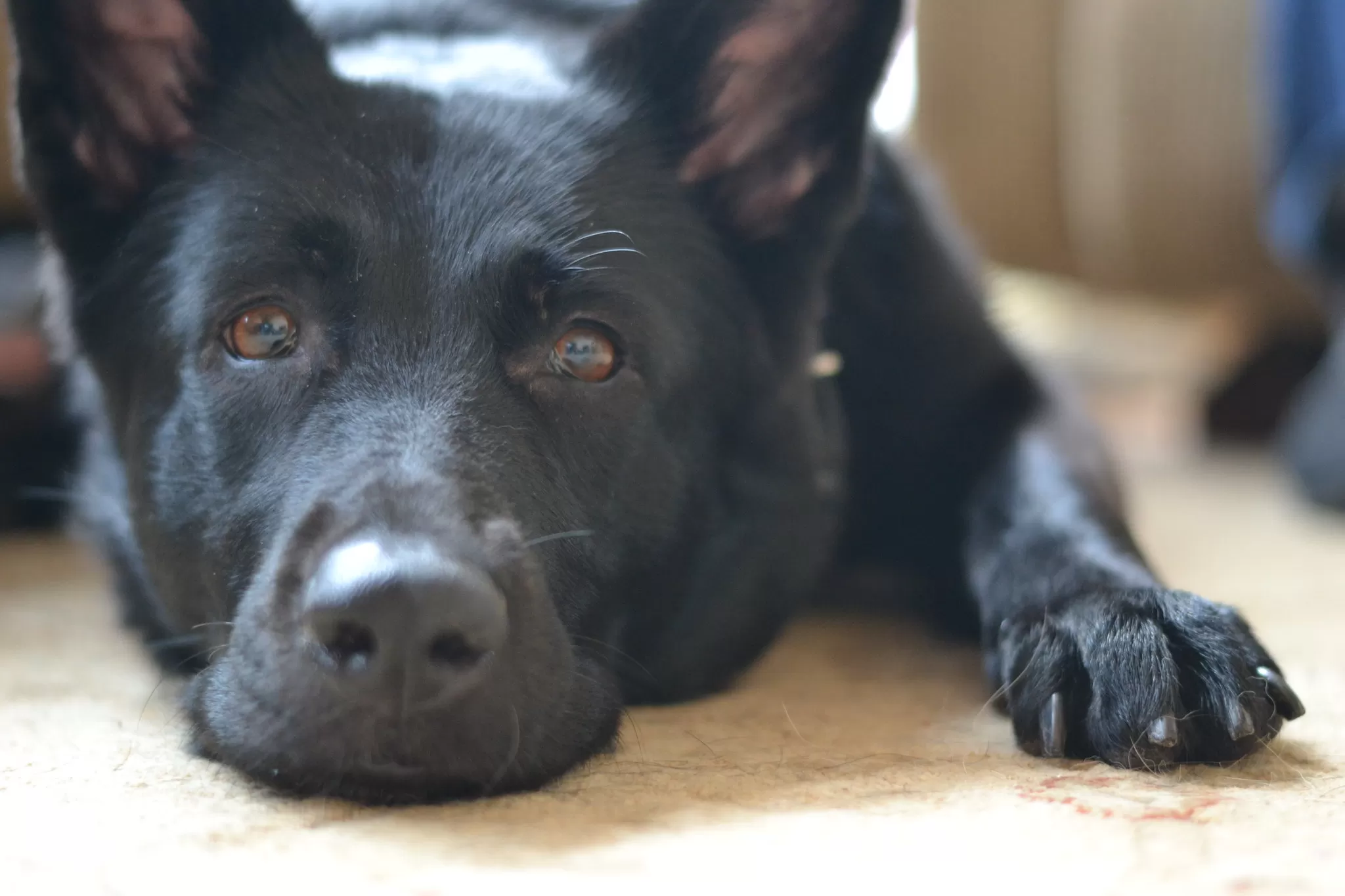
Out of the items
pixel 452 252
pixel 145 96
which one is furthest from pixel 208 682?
pixel 145 96

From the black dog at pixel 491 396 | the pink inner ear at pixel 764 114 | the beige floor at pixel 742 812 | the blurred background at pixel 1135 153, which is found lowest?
the beige floor at pixel 742 812

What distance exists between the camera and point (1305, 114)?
2.97 metres

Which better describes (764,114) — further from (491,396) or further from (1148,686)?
(1148,686)

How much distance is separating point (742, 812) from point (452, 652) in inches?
11.1

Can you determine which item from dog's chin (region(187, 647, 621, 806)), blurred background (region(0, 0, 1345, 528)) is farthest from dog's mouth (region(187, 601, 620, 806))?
blurred background (region(0, 0, 1345, 528))

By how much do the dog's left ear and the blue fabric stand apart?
172 cm

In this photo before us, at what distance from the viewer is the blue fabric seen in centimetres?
281

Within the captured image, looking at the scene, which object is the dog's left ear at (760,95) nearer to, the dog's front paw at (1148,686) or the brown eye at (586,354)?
the brown eye at (586,354)

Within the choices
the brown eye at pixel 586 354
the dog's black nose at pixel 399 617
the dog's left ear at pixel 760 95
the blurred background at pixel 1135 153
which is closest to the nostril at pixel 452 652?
the dog's black nose at pixel 399 617

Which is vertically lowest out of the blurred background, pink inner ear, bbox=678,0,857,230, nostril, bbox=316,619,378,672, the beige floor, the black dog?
the beige floor

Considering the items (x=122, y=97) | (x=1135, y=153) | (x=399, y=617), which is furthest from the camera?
(x=1135, y=153)

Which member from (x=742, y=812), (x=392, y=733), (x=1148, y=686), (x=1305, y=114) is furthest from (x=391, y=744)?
(x=1305, y=114)

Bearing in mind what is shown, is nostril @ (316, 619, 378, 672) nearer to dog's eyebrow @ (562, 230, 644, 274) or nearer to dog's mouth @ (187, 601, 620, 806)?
dog's mouth @ (187, 601, 620, 806)

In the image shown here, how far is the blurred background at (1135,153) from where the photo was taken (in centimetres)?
321
